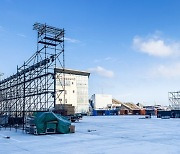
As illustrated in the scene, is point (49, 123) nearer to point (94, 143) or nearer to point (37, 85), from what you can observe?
point (94, 143)

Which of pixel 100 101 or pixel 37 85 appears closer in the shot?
pixel 37 85

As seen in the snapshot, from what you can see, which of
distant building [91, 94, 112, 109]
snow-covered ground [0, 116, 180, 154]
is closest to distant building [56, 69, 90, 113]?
distant building [91, 94, 112, 109]

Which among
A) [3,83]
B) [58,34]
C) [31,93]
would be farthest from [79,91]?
[58,34]

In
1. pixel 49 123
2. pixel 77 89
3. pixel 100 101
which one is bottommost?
pixel 49 123

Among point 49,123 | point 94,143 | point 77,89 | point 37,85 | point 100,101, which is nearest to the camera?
point 94,143

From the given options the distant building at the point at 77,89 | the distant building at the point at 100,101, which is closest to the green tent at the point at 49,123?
the distant building at the point at 77,89

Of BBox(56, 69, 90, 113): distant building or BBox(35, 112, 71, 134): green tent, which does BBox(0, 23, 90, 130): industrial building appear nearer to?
BBox(35, 112, 71, 134): green tent

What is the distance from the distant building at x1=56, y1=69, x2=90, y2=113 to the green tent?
179 feet

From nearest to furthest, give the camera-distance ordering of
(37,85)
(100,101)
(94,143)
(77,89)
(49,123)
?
(94,143)
(49,123)
(37,85)
(77,89)
(100,101)

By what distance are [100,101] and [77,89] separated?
27205mm

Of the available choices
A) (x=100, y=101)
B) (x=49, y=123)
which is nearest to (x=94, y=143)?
(x=49, y=123)

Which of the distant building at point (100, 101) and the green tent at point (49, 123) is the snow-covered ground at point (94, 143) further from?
the distant building at point (100, 101)

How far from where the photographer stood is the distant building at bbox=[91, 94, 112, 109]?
343 ft

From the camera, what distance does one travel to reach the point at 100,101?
348 ft
